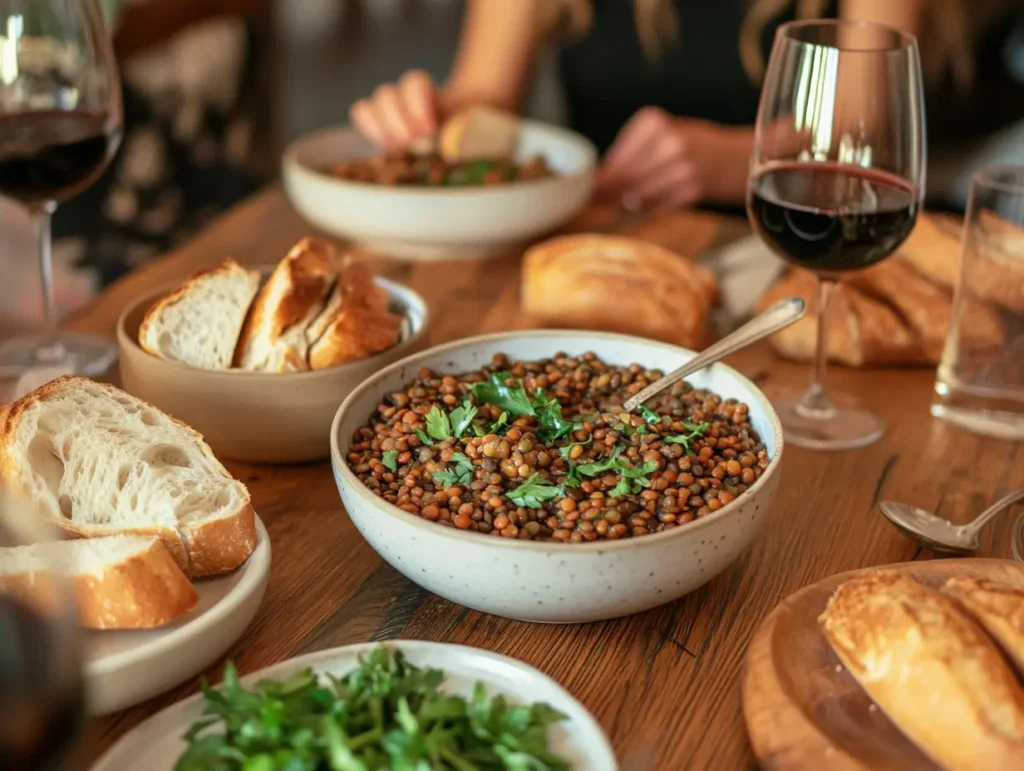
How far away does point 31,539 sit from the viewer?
81cm

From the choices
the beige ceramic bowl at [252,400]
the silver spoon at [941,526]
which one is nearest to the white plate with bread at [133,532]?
the beige ceramic bowl at [252,400]

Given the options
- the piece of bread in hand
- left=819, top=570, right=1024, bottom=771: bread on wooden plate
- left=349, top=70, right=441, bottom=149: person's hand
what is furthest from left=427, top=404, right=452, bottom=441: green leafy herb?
left=349, top=70, right=441, bottom=149: person's hand

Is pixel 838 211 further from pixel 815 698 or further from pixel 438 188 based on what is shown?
pixel 438 188

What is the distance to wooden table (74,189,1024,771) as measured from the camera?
3.38ft

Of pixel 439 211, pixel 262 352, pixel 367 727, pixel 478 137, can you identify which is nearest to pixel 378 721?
pixel 367 727

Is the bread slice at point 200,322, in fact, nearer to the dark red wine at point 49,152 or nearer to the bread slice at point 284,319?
the bread slice at point 284,319

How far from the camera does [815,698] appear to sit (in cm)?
A: 98

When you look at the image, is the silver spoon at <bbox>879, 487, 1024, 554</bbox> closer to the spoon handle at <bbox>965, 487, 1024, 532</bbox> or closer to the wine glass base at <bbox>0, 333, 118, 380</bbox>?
the spoon handle at <bbox>965, 487, 1024, 532</bbox>

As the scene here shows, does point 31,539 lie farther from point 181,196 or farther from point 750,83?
point 181,196

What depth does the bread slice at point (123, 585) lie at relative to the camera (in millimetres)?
985

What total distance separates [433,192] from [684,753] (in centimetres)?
128

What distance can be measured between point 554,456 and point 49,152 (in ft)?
3.22

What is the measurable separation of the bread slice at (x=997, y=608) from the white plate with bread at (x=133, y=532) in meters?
0.67

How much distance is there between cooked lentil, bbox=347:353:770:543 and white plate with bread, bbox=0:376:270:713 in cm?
17
